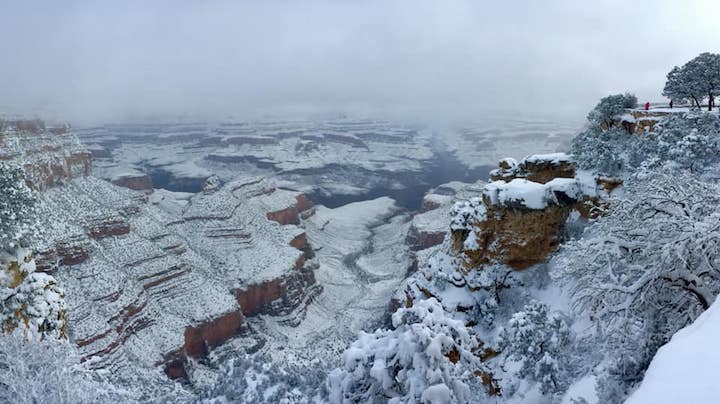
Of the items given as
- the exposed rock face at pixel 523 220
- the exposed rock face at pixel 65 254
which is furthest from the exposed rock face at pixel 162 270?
the exposed rock face at pixel 523 220

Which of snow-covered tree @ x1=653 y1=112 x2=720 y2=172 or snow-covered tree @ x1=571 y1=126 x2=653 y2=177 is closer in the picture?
snow-covered tree @ x1=653 y1=112 x2=720 y2=172

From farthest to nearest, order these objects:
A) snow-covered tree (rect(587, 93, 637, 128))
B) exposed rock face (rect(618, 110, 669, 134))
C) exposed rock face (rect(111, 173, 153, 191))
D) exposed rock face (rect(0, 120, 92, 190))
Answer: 1. exposed rock face (rect(111, 173, 153, 191))
2. exposed rock face (rect(0, 120, 92, 190))
3. snow-covered tree (rect(587, 93, 637, 128))
4. exposed rock face (rect(618, 110, 669, 134))

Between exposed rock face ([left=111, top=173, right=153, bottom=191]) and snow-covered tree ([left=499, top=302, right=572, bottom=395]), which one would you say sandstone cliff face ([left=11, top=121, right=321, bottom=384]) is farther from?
exposed rock face ([left=111, top=173, right=153, bottom=191])

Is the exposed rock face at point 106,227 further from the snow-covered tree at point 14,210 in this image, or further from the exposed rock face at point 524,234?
the exposed rock face at point 524,234

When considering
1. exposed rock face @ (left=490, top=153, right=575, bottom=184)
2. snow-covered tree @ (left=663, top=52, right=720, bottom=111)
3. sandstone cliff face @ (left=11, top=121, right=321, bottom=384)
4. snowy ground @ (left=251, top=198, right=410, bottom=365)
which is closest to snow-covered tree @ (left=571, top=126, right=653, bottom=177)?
exposed rock face @ (left=490, top=153, right=575, bottom=184)

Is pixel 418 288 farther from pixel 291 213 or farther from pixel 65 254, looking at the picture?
pixel 291 213

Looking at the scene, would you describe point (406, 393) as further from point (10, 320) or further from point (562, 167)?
point (562, 167)

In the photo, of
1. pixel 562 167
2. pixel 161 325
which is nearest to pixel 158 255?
pixel 161 325
